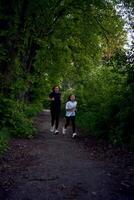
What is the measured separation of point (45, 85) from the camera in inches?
1565

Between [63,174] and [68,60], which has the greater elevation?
[68,60]

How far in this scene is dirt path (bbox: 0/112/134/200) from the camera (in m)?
8.72

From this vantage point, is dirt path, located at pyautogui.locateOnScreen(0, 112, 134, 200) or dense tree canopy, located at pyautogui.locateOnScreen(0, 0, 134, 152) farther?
dense tree canopy, located at pyautogui.locateOnScreen(0, 0, 134, 152)

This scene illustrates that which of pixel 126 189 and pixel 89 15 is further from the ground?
pixel 89 15

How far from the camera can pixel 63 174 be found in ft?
34.5

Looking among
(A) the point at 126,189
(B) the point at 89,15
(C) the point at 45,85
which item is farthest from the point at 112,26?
(A) the point at 126,189

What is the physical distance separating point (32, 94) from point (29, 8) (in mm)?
22564

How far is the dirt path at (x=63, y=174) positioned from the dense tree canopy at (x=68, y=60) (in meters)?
1.93

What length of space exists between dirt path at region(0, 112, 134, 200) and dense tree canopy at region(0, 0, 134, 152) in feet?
6.33

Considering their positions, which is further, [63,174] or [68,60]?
[68,60]

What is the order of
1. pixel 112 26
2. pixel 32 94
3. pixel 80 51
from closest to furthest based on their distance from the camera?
pixel 112 26 < pixel 80 51 < pixel 32 94

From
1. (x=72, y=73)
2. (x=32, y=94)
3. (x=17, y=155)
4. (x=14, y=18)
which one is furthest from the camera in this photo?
(x=32, y=94)

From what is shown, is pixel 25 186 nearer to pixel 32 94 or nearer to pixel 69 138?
pixel 69 138

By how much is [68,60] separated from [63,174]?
26313mm
